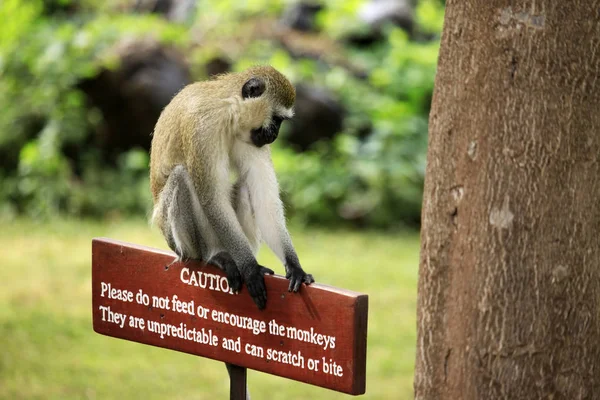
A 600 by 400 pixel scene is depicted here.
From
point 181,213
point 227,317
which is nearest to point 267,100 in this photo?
point 181,213

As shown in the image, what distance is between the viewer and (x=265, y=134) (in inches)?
168

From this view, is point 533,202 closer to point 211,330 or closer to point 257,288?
point 257,288

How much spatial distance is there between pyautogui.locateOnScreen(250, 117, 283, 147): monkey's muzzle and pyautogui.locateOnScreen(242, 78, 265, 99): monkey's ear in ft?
0.50

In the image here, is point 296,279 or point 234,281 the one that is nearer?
point 296,279

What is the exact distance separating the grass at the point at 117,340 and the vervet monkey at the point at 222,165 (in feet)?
7.19

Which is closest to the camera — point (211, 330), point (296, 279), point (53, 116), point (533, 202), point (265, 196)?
point (533, 202)

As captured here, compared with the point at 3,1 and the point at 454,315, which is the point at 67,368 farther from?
the point at 3,1

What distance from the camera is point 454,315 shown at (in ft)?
10.4

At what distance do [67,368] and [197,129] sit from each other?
10.5 ft

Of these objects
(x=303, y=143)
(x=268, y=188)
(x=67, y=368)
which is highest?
(x=268, y=188)

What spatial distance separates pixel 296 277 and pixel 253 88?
1.25 metres

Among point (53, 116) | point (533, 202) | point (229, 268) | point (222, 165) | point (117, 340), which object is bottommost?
point (117, 340)

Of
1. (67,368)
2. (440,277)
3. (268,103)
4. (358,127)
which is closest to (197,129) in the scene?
(268,103)

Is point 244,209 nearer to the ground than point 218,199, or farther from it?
nearer to the ground
